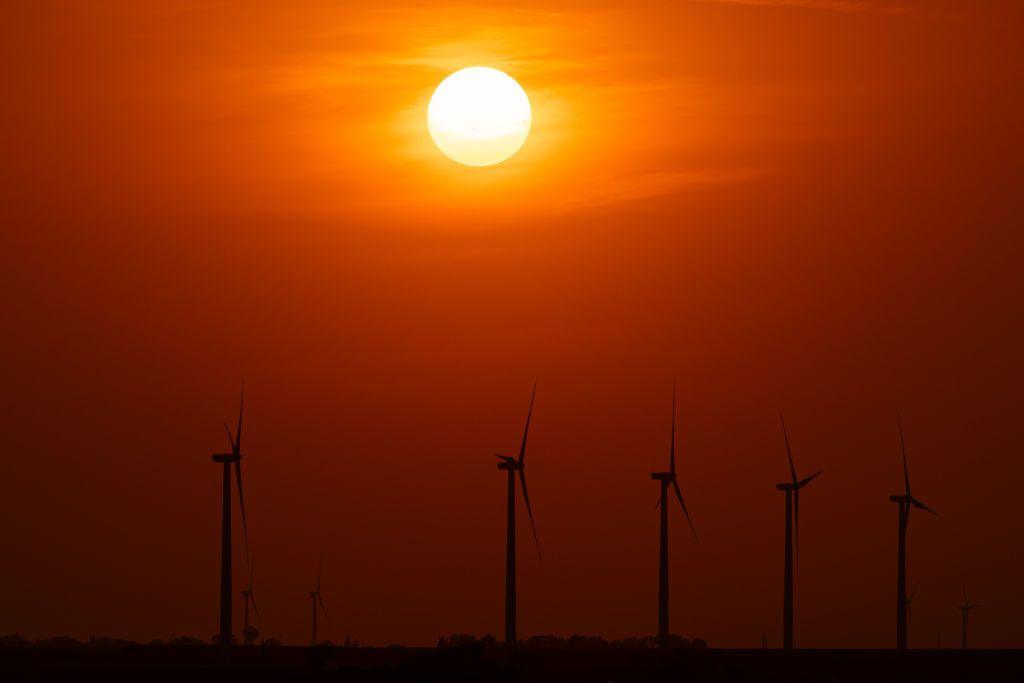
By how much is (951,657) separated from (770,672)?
34990 mm

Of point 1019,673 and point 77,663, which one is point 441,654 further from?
point 1019,673

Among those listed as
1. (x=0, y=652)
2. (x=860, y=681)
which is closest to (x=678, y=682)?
(x=860, y=681)

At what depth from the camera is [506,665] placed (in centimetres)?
11225

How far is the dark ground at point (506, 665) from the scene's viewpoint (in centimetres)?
10456

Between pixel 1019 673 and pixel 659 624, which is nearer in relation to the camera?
pixel 1019 673

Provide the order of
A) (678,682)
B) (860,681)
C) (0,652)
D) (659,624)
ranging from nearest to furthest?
(678,682) < (860,681) < (0,652) < (659,624)

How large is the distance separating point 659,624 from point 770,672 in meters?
42.0

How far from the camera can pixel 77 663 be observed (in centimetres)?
13212

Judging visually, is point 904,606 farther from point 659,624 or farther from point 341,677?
point 341,677

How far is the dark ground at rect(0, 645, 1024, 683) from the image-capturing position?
343ft

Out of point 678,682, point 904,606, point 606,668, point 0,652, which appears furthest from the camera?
point 904,606

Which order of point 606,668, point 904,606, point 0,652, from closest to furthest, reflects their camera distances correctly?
1. point 606,668
2. point 0,652
3. point 904,606

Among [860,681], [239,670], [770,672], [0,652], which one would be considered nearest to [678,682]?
[770,672]

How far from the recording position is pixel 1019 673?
13012 centimetres
